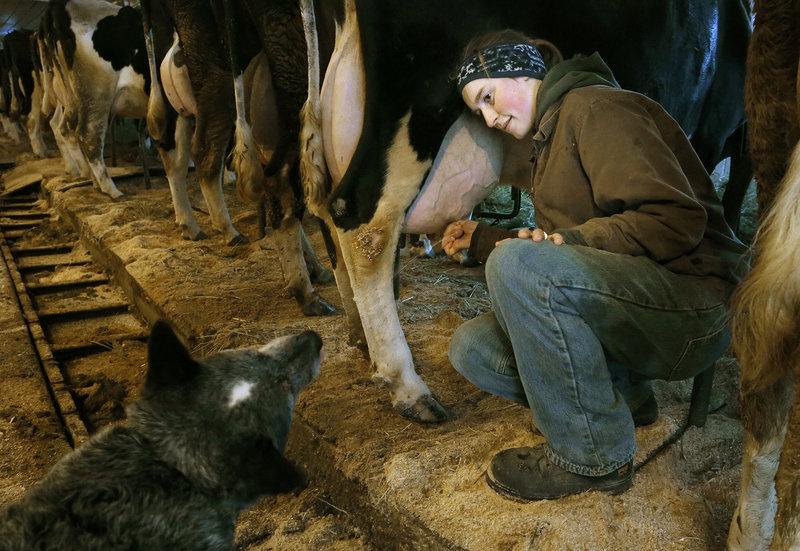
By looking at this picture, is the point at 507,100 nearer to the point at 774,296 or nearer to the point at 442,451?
the point at 774,296

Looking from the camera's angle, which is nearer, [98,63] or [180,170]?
[180,170]

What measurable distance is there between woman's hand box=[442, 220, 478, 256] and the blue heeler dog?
35.2 inches

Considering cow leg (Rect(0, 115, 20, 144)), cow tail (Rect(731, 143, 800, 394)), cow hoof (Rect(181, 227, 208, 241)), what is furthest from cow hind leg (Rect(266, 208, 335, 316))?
cow leg (Rect(0, 115, 20, 144))

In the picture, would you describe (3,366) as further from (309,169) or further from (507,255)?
(507,255)

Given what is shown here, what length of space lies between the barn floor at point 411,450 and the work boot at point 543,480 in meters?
0.03

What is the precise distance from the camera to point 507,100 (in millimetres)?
2166

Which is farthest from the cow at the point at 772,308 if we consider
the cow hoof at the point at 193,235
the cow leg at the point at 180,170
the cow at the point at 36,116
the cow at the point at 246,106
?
the cow at the point at 36,116

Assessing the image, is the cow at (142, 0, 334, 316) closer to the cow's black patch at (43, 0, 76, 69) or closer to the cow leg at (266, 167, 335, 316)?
the cow leg at (266, 167, 335, 316)

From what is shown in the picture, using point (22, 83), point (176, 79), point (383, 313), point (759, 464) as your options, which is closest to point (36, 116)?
point (22, 83)

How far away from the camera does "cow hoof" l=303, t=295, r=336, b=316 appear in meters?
4.24

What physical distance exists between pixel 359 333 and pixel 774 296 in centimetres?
243

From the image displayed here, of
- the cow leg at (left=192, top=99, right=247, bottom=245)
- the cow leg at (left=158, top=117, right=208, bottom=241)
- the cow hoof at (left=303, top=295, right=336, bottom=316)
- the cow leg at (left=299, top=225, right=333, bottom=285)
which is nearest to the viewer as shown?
the cow hoof at (left=303, top=295, right=336, bottom=316)

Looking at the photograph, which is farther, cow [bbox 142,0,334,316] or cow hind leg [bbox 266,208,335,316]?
cow hind leg [bbox 266,208,335,316]

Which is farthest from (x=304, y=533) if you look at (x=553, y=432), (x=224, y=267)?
(x=224, y=267)
